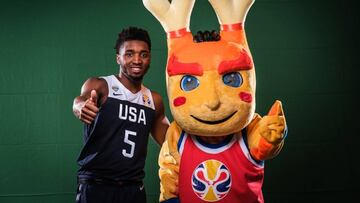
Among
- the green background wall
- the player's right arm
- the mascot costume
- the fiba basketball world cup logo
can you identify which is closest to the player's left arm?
the player's right arm

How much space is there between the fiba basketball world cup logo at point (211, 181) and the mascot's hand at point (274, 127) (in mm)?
217

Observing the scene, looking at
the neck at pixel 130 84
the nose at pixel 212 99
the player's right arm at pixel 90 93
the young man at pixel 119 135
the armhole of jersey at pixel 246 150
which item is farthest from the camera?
the neck at pixel 130 84

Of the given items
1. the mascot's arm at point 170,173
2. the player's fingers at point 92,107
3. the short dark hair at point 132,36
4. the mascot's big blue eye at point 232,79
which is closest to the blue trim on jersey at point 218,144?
the mascot's arm at point 170,173

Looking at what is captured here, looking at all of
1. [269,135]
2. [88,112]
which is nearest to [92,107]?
[88,112]

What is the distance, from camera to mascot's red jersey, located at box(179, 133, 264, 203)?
1.82m

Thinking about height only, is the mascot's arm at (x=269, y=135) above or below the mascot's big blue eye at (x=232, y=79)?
below

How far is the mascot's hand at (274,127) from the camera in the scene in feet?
5.75

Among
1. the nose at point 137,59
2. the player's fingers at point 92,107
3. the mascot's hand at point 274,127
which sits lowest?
the mascot's hand at point 274,127

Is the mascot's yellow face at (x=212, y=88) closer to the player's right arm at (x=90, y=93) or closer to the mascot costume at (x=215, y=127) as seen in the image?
the mascot costume at (x=215, y=127)

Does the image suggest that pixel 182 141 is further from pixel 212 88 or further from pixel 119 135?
pixel 119 135

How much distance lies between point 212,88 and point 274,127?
0.95 ft

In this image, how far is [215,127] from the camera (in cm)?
178

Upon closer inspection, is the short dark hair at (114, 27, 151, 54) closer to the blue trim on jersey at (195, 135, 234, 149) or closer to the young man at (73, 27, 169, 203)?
the young man at (73, 27, 169, 203)
